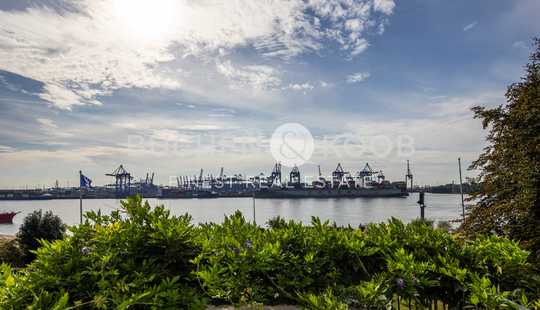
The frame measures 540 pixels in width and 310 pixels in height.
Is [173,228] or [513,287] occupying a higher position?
[173,228]

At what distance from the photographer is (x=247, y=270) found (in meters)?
2.39

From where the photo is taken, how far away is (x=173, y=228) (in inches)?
94.3

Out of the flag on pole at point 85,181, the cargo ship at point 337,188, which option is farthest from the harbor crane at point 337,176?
the flag on pole at point 85,181

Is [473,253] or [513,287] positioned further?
[473,253]

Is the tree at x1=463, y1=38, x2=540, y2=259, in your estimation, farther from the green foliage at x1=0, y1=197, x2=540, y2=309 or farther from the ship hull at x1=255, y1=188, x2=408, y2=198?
the ship hull at x1=255, y1=188, x2=408, y2=198

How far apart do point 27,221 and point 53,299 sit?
19.1 meters

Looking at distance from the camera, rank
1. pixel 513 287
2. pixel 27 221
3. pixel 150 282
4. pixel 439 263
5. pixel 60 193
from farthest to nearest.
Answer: pixel 60 193 → pixel 27 221 → pixel 439 263 → pixel 513 287 → pixel 150 282

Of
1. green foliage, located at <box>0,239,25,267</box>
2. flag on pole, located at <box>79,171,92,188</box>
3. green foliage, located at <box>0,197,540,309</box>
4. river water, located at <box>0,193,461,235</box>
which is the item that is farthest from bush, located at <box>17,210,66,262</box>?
green foliage, located at <box>0,197,540,309</box>

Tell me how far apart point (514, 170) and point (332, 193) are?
141034 millimetres

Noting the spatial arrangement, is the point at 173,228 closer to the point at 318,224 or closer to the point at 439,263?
the point at 318,224

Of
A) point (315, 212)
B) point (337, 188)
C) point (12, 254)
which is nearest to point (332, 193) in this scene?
point (337, 188)

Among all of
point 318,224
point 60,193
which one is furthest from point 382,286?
point 60,193

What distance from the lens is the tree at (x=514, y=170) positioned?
6746 mm

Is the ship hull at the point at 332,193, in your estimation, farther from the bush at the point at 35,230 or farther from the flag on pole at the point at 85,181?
the bush at the point at 35,230
